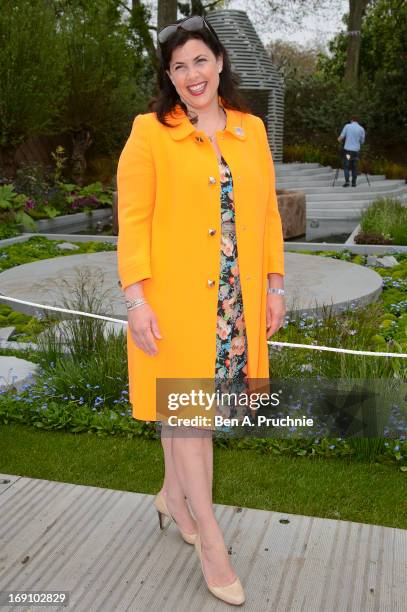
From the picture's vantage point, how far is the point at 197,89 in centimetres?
228

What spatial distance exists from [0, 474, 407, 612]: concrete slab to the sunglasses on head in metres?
1.92

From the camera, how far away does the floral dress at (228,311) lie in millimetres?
2289

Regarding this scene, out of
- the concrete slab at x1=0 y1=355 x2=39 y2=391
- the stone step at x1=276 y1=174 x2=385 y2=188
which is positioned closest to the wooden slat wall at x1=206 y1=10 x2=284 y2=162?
the stone step at x1=276 y1=174 x2=385 y2=188

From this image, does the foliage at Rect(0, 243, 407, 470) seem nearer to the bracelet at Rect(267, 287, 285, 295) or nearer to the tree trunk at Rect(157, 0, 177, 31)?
the bracelet at Rect(267, 287, 285, 295)

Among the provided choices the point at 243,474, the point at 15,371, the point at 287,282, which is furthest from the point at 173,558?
the point at 287,282

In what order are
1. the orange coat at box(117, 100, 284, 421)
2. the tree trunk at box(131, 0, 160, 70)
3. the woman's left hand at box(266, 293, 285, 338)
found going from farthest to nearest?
1. the tree trunk at box(131, 0, 160, 70)
2. the woman's left hand at box(266, 293, 285, 338)
3. the orange coat at box(117, 100, 284, 421)

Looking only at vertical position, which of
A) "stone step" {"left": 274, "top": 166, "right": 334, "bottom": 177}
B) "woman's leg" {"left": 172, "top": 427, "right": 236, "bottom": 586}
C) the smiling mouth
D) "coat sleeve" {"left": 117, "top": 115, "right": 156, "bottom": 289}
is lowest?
"stone step" {"left": 274, "top": 166, "right": 334, "bottom": 177}

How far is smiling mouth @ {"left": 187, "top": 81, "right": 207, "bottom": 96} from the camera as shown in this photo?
7.48 feet

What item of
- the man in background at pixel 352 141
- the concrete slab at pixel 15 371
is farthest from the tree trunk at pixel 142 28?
the concrete slab at pixel 15 371

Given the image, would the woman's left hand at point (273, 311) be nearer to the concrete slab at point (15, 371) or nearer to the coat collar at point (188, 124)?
the coat collar at point (188, 124)

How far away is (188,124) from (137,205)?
32 cm

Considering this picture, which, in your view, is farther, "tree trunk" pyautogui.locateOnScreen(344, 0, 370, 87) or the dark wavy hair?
"tree trunk" pyautogui.locateOnScreen(344, 0, 370, 87)

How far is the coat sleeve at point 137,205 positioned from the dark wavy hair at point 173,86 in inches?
5.0

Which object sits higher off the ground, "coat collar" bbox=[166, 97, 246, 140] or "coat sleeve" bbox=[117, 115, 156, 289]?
"coat collar" bbox=[166, 97, 246, 140]
